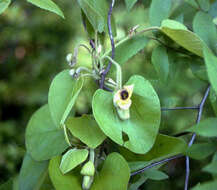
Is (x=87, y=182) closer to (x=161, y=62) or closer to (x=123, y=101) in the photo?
(x=123, y=101)

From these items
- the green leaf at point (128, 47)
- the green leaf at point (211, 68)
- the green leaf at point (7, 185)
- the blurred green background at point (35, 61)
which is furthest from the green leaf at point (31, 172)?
the blurred green background at point (35, 61)

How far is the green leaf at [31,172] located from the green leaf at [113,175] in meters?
0.14

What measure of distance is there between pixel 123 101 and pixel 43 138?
19cm

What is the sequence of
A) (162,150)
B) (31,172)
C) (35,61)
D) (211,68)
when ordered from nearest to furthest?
(211,68) < (162,150) < (31,172) < (35,61)

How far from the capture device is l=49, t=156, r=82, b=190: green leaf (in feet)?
1.47

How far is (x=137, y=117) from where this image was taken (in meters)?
0.45

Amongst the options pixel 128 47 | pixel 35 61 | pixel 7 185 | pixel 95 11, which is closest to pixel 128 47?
pixel 128 47

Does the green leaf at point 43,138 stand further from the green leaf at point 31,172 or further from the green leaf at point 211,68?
the green leaf at point 211,68

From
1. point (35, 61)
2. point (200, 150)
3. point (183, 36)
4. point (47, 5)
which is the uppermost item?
point (47, 5)

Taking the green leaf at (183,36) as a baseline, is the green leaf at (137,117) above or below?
below

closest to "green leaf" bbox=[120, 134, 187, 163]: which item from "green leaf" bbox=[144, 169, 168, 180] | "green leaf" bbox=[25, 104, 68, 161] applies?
"green leaf" bbox=[144, 169, 168, 180]

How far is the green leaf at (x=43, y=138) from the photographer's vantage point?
1.76ft

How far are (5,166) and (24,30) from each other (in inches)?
28.1

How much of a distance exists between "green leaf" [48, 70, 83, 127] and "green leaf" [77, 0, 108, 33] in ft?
0.27
